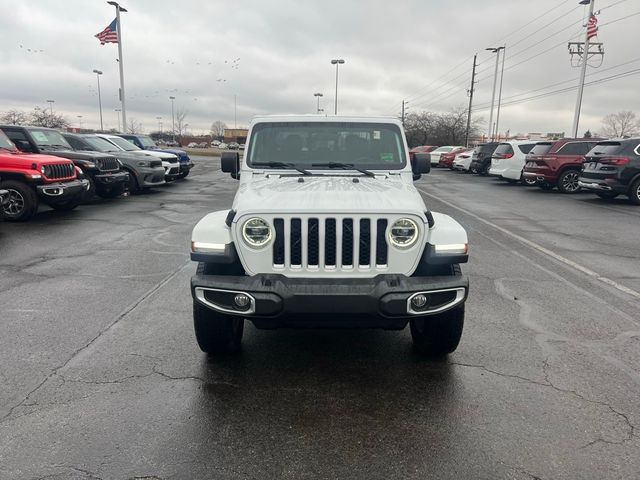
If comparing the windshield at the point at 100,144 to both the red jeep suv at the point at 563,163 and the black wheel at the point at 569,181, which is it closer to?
the red jeep suv at the point at 563,163

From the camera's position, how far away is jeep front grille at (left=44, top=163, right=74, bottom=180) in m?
10.2

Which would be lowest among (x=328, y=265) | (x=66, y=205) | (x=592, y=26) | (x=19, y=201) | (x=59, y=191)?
(x=66, y=205)

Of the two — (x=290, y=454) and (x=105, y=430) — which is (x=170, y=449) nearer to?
(x=105, y=430)

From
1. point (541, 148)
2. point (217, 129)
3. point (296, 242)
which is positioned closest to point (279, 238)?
point (296, 242)

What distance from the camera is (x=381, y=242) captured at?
11.1ft

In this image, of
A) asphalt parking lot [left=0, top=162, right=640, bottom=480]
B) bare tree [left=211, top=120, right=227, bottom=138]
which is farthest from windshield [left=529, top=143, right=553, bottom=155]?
bare tree [left=211, top=120, right=227, bottom=138]

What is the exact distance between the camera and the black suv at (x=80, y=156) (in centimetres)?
1173

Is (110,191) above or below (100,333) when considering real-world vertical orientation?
above

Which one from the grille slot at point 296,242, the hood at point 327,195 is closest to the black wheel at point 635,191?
the hood at point 327,195

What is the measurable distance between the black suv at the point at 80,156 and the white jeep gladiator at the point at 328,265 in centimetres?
1032

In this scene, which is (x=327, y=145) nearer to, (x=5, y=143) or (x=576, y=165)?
(x=5, y=143)

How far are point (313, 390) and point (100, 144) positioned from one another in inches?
558

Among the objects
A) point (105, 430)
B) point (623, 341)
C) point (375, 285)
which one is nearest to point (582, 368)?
point (623, 341)

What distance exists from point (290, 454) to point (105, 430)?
115cm
